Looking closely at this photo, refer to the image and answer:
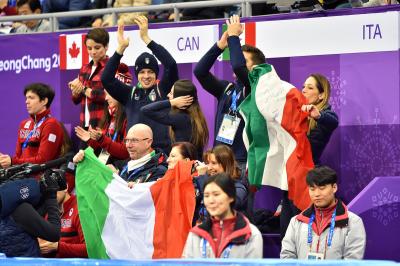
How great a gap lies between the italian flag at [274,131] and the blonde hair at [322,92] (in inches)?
11.2

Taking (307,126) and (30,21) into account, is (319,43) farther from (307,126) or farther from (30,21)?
(30,21)

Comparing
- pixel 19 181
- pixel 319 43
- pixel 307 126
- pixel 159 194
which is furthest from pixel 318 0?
pixel 19 181

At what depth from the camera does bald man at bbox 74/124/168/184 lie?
11.7 meters

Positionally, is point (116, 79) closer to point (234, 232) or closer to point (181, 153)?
point (181, 153)

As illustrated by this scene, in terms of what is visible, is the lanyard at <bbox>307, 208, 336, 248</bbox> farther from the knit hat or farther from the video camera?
the knit hat

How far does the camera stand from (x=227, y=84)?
12.6 meters

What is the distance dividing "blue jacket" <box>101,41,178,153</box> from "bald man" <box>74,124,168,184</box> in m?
0.97

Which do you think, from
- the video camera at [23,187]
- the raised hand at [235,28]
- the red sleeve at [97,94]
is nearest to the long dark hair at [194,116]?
the raised hand at [235,28]

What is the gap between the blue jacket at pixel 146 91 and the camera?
42.2ft

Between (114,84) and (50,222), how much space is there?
243 cm

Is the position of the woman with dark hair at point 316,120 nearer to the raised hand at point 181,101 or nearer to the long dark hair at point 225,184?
the raised hand at point 181,101

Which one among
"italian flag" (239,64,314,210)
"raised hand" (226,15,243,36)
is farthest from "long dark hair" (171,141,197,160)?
"raised hand" (226,15,243,36)

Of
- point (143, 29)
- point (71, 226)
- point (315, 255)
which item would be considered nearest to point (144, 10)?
point (143, 29)

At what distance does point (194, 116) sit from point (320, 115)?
1.54 m
